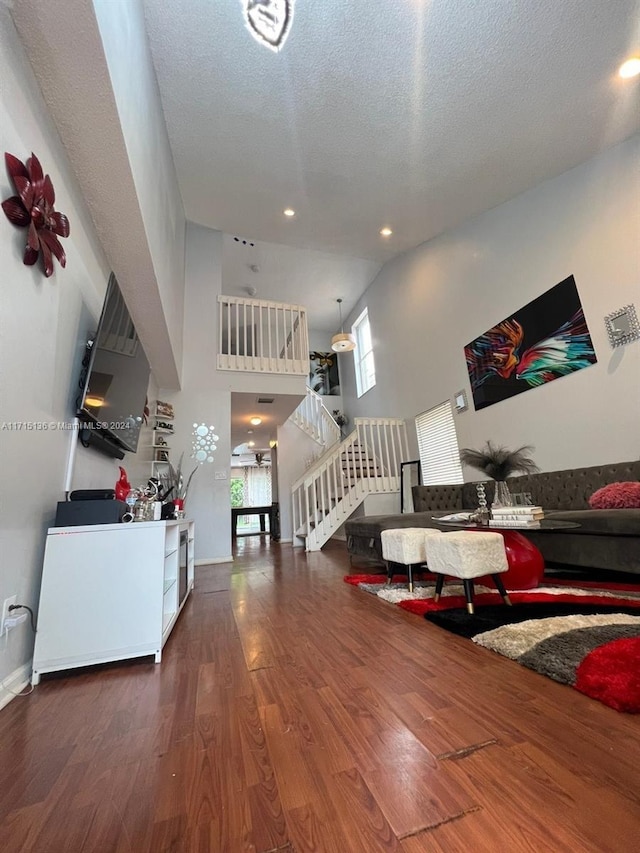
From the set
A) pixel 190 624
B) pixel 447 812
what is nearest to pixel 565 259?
pixel 447 812

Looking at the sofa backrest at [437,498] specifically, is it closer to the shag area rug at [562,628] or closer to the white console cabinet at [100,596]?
the shag area rug at [562,628]

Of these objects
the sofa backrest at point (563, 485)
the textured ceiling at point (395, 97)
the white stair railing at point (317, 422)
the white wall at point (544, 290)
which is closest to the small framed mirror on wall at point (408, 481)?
the white wall at point (544, 290)

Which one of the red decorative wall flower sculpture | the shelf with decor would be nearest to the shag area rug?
the red decorative wall flower sculpture

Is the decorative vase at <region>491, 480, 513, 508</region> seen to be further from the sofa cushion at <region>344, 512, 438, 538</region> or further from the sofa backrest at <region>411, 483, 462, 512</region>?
the sofa backrest at <region>411, 483, 462, 512</region>

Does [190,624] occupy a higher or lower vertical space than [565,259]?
lower

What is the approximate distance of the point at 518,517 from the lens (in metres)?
2.18

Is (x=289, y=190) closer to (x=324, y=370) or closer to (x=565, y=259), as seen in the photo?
(x=565, y=259)

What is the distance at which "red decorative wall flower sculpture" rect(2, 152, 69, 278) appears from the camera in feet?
4.45

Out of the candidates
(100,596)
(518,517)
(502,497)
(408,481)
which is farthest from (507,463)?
(100,596)

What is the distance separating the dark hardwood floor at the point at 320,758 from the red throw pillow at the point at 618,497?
1831 millimetres

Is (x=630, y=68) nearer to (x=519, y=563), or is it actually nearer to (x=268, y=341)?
(x=519, y=563)

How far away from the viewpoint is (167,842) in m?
0.69

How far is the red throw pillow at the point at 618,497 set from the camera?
7.99 ft

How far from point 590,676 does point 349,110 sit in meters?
4.64
